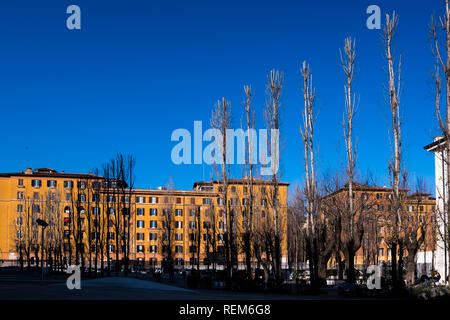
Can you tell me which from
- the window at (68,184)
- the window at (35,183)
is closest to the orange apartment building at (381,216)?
the window at (68,184)

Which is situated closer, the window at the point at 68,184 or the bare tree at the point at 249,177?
the bare tree at the point at 249,177

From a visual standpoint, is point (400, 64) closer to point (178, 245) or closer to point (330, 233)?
point (330, 233)

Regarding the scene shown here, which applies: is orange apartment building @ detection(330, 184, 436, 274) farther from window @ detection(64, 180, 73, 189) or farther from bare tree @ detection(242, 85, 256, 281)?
window @ detection(64, 180, 73, 189)

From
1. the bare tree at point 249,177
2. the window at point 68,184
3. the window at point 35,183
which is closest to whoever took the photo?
the bare tree at point 249,177

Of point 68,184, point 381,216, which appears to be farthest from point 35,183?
point 381,216

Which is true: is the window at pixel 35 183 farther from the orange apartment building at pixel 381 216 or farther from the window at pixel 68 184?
the orange apartment building at pixel 381 216

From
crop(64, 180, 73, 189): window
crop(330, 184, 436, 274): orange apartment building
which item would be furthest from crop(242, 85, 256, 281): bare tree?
crop(64, 180, 73, 189): window

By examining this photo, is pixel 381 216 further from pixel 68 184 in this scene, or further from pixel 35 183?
pixel 35 183

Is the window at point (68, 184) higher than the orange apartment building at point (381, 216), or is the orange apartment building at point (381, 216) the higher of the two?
the window at point (68, 184)

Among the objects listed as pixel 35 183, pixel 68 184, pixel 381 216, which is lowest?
pixel 381 216
